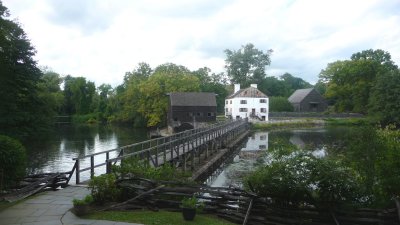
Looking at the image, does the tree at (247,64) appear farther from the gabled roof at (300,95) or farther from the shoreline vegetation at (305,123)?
the shoreline vegetation at (305,123)

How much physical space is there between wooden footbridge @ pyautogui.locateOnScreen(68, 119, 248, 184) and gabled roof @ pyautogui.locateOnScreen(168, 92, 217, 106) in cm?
1918

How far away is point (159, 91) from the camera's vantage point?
71.4 m

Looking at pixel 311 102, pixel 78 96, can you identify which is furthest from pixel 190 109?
pixel 78 96

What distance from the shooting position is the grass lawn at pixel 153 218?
8830 mm

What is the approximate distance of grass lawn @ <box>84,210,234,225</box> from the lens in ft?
29.0

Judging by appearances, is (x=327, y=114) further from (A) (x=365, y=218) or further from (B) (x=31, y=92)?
(A) (x=365, y=218)

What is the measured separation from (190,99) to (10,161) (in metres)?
56.0

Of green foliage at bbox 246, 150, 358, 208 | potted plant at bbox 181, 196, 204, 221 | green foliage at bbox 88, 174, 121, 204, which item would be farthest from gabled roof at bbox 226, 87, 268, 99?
potted plant at bbox 181, 196, 204, 221

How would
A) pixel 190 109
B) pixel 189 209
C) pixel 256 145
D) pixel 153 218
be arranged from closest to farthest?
pixel 189 209 → pixel 153 218 → pixel 256 145 → pixel 190 109

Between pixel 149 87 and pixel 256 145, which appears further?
pixel 149 87

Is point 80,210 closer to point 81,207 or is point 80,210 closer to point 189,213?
point 81,207

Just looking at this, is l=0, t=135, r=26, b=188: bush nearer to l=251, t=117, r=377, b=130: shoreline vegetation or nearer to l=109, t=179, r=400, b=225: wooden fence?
l=109, t=179, r=400, b=225: wooden fence

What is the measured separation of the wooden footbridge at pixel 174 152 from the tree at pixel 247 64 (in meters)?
59.1

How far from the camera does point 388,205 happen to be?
9.15 m
